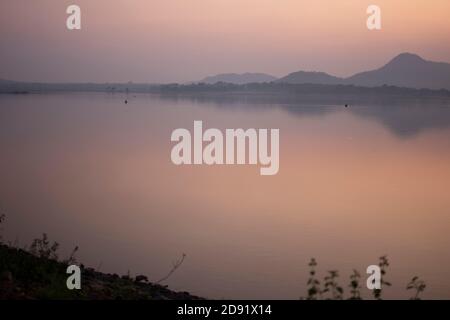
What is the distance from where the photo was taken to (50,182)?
52.6 feet

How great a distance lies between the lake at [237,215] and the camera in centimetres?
923

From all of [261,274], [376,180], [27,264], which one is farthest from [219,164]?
[27,264]

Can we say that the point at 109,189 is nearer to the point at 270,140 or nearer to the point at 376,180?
the point at 376,180

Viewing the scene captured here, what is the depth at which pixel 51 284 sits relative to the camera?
593 centimetres

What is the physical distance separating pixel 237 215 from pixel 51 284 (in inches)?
273

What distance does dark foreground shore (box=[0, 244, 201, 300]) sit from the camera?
5.58 m

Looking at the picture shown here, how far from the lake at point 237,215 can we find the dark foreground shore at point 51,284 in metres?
1.46

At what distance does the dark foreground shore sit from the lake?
4.81 feet

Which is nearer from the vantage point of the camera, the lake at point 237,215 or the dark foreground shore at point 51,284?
the dark foreground shore at point 51,284


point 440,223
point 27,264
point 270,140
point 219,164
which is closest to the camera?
point 27,264

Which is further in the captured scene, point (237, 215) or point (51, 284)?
point (237, 215)

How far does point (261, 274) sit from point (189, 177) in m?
8.81

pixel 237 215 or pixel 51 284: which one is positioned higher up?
pixel 237 215

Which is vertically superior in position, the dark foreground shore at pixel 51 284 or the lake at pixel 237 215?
the lake at pixel 237 215
